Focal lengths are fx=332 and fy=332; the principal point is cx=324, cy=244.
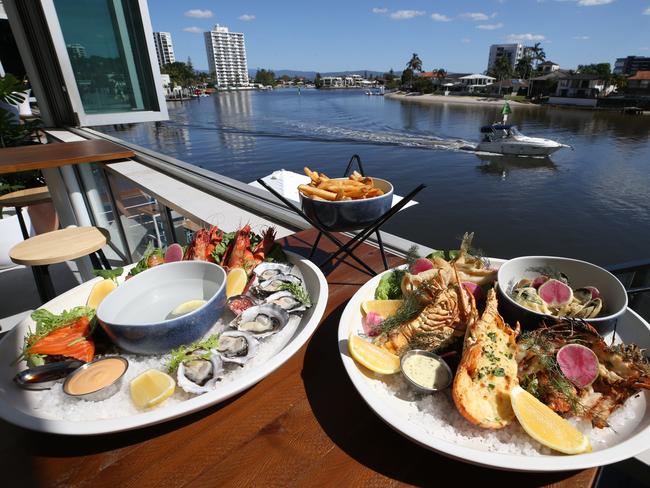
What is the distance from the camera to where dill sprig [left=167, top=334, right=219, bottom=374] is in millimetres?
974

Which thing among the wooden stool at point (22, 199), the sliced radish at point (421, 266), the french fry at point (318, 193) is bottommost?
the wooden stool at point (22, 199)

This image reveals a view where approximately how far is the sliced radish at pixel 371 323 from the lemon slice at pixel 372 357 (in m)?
0.12

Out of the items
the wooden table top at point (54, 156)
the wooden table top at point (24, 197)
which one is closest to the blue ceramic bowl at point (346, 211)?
the wooden table top at point (54, 156)

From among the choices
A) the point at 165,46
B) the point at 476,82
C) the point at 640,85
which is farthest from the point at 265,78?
the point at 640,85

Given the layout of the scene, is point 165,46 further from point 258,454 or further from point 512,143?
point 258,454

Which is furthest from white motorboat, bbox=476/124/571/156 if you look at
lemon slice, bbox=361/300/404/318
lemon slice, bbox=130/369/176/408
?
lemon slice, bbox=130/369/176/408

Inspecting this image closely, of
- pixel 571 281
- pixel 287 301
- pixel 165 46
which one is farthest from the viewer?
pixel 165 46

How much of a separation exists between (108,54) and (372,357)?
7.76m

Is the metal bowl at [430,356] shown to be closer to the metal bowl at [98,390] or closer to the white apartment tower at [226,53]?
the metal bowl at [98,390]

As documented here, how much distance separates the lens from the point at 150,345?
3.19 ft

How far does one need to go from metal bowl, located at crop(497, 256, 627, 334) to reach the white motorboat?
3355 cm

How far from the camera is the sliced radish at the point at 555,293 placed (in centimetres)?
105

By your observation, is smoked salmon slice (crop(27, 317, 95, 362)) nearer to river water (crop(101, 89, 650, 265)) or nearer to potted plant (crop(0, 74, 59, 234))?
potted plant (crop(0, 74, 59, 234))

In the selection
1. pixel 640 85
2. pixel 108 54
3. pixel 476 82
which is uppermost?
pixel 476 82
